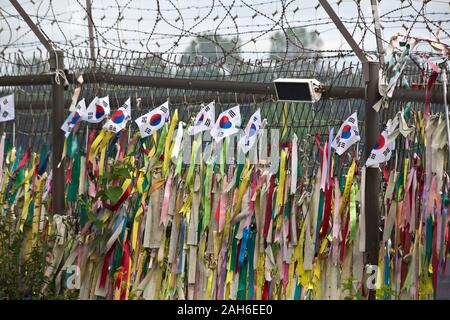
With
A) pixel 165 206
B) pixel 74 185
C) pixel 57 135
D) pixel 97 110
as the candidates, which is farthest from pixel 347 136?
pixel 57 135

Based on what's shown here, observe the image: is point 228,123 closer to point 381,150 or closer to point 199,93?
point 199,93

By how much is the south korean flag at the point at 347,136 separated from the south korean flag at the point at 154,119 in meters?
1.19

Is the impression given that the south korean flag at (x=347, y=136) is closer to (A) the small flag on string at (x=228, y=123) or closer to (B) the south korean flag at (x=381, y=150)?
(B) the south korean flag at (x=381, y=150)

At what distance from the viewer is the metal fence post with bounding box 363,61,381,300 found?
22.4ft

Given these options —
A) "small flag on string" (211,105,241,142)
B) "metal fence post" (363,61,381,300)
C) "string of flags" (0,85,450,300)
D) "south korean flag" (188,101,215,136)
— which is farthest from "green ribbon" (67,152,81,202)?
"metal fence post" (363,61,381,300)

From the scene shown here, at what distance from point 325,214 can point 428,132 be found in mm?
777

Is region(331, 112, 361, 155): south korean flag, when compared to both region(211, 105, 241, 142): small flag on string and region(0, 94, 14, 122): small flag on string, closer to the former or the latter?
region(211, 105, 241, 142): small flag on string

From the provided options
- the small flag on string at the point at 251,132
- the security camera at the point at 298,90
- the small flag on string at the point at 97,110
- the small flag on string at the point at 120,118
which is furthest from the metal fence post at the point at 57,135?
the security camera at the point at 298,90

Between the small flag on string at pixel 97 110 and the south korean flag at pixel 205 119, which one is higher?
the small flag on string at pixel 97 110

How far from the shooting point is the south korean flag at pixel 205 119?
7.50 metres

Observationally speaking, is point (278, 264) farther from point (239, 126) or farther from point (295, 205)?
point (239, 126)
